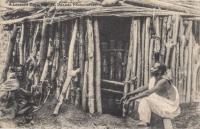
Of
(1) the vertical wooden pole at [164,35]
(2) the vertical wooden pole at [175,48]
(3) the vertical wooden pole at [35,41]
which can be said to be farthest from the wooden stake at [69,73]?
(2) the vertical wooden pole at [175,48]

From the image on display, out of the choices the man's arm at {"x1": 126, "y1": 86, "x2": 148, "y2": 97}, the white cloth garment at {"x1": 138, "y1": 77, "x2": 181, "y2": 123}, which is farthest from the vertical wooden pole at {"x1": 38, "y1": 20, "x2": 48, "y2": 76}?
the white cloth garment at {"x1": 138, "y1": 77, "x2": 181, "y2": 123}

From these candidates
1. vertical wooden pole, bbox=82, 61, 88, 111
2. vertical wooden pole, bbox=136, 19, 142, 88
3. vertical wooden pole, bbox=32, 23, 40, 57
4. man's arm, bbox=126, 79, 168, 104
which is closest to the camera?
man's arm, bbox=126, 79, 168, 104

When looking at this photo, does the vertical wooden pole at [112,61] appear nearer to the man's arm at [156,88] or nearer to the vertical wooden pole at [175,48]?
the man's arm at [156,88]

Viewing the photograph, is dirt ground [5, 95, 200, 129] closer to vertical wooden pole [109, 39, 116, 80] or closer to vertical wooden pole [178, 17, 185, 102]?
vertical wooden pole [178, 17, 185, 102]

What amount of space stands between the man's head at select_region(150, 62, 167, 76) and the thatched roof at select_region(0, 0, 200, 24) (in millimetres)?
786

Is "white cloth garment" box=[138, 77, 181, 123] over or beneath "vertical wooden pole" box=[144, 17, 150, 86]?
beneath

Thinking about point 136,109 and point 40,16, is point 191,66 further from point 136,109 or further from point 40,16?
point 40,16

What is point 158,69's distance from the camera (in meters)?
6.66

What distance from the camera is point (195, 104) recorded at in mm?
6844

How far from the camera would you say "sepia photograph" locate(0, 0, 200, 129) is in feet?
22.3

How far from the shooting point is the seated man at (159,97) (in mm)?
6602

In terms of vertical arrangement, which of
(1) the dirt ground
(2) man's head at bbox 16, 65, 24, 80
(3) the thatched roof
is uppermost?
(3) the thatched roof

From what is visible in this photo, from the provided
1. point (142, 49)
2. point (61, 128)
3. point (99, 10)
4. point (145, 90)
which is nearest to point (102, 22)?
point (99, 10)

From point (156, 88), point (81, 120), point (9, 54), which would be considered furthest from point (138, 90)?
point (9, 54)
